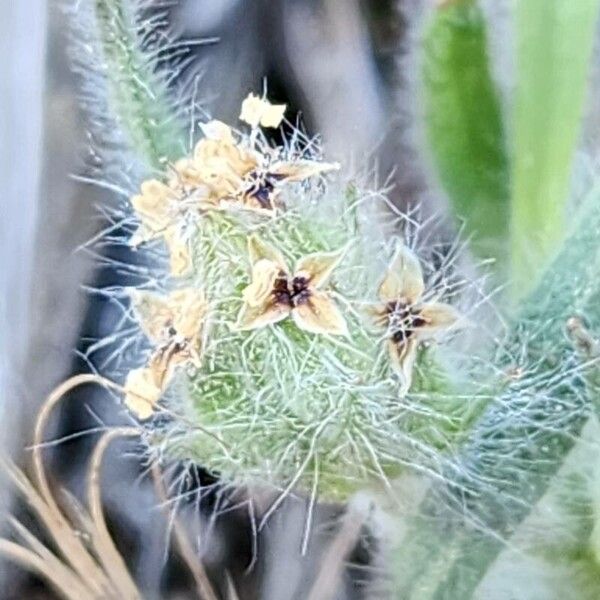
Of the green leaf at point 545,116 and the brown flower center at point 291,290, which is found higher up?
the green leaf at point 545,116

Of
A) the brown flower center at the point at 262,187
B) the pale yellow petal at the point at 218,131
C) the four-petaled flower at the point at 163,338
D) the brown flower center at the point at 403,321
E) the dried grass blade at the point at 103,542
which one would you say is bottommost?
the dried grass blade at the point at 103,542

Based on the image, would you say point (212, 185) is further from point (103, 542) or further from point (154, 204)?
point (103, 542)

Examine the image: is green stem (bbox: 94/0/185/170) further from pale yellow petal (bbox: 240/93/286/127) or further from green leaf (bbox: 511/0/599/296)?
green leaf (bbox: 511/0/599/296)

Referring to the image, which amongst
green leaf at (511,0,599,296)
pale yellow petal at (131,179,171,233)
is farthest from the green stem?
green leaf at (511,0,599,296)

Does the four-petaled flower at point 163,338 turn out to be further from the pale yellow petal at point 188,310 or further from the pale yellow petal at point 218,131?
the pale yellow petal at point 218,131

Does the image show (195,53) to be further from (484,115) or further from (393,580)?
(393,580)

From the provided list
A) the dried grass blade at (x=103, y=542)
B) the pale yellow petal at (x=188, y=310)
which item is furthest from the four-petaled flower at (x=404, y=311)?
the dried grass blade at (x=103, y=542)

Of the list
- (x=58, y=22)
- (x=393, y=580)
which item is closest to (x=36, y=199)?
(x=58, y=22)
